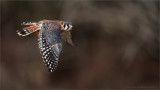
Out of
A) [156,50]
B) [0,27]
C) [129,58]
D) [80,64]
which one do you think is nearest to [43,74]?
[80,64]

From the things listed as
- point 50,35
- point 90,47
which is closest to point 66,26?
point 50,35

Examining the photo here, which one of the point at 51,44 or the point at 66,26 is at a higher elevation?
the point at 66,26

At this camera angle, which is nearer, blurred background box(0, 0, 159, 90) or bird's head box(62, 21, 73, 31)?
bird's head box(62, 21, 73, 31)

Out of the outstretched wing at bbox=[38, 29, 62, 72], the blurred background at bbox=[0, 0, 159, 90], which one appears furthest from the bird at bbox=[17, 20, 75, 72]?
the blurred background at bbox=[0, 0, 159, 90]

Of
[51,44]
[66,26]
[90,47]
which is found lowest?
[90,47]

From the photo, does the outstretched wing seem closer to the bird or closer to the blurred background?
the bird

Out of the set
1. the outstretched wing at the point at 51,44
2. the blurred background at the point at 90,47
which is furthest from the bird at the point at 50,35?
the blurred background at the point at 90,47

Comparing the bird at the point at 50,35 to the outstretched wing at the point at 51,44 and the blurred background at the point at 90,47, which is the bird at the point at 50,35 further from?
the blurred background at the point at 90,47

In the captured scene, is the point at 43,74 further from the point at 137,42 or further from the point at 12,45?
the point at 137,42

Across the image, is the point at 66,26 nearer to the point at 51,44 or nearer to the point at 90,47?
the point at 51,44
